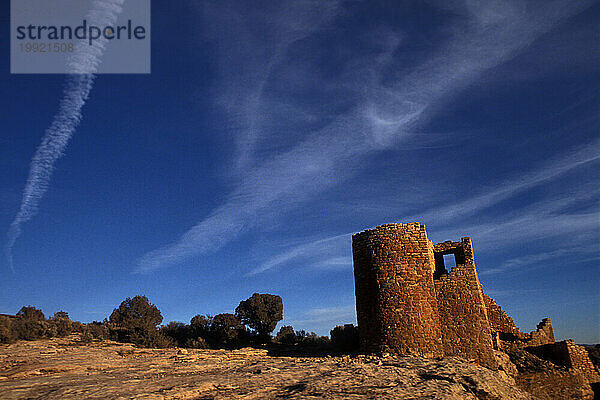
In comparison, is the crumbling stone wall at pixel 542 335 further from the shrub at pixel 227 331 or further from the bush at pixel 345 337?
the shrub at pixel 227 331

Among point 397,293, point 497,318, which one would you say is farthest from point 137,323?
point 497,318

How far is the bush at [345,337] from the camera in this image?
2191cm

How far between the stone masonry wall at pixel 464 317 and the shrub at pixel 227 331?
56.4 ft

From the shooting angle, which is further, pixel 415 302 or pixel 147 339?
pixel 147 339

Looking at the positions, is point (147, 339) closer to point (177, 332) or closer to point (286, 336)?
point (177, 332)

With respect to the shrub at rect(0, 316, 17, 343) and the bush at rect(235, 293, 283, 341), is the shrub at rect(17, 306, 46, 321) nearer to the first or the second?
the shrub at rect(0, 316, 17, 343)

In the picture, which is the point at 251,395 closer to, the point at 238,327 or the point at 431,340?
the point at 431,340

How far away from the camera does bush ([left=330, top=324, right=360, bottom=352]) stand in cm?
2191

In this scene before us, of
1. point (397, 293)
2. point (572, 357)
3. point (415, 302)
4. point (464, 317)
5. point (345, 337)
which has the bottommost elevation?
point (572, 357)

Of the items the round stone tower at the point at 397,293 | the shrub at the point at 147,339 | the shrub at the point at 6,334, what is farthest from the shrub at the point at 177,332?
the round stone tower at the point at 397,293

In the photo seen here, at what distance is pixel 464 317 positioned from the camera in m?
13.6

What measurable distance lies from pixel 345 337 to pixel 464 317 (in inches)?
439

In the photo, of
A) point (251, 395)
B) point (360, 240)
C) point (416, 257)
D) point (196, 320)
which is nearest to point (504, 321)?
point (416, 257)

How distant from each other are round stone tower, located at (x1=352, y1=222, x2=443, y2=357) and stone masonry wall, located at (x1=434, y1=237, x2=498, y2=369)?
1.19 ft
